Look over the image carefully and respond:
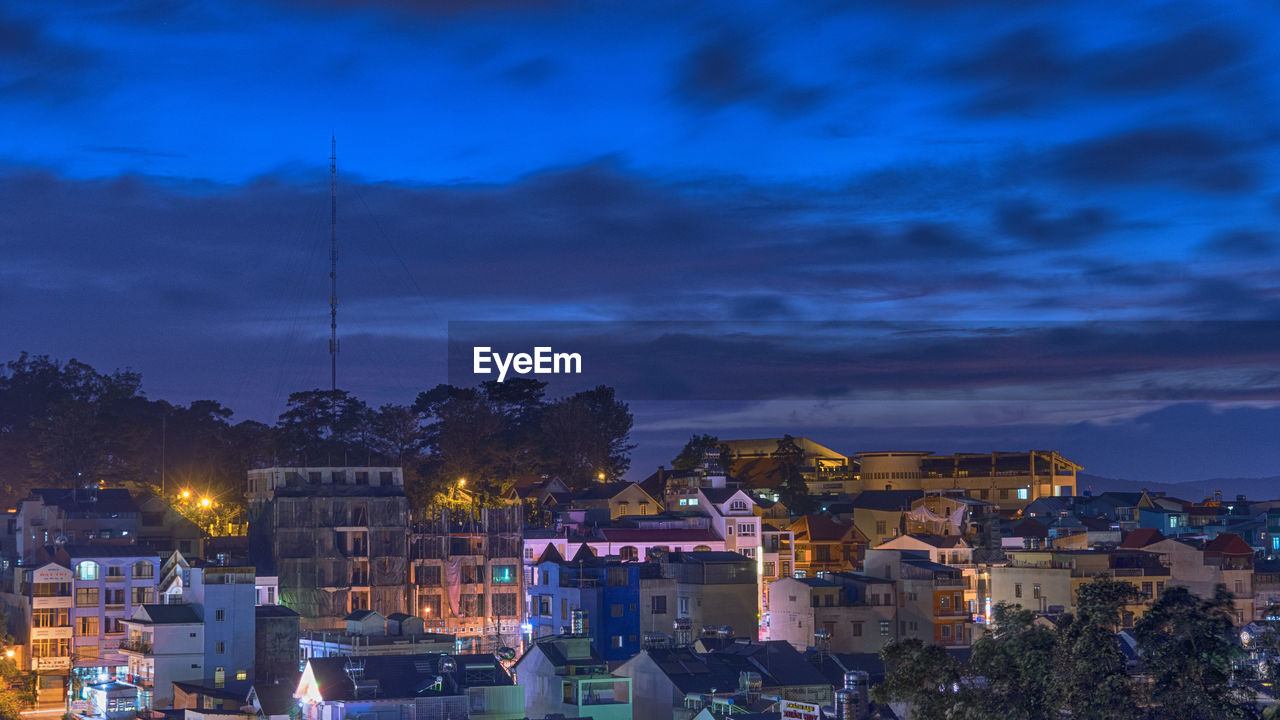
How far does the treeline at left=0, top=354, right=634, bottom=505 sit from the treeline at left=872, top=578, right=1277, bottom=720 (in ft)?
179

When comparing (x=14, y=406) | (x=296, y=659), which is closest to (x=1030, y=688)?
(x=296, y=659)

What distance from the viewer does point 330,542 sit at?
63.5 meters

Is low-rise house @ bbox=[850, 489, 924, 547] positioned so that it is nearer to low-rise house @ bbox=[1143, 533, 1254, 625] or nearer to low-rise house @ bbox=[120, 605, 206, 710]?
low-rise house @ bbox=[1143, 533, 1254, 625]

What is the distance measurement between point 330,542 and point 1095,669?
44.1 m

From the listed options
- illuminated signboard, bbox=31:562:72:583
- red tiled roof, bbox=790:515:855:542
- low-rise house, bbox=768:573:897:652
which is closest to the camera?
low-rise house, bbox=768:573:897:652

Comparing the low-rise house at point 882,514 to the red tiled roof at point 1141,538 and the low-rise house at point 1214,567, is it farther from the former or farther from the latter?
the low-rise house at point 1214,567

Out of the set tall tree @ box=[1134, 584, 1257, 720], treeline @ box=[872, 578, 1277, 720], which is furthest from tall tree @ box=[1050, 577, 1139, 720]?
tall tree @ box=[1134, 584, 1257, 720]

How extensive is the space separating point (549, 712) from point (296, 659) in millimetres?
11340

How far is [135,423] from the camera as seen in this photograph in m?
81.4

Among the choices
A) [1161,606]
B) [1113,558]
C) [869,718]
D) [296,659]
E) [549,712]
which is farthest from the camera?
[1113,558]

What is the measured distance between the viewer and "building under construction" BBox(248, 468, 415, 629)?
206ft

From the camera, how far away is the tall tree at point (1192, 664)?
23656mm

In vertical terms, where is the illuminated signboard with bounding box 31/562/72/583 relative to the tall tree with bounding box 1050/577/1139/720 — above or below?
above

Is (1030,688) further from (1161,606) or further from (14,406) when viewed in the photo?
(14,406)
